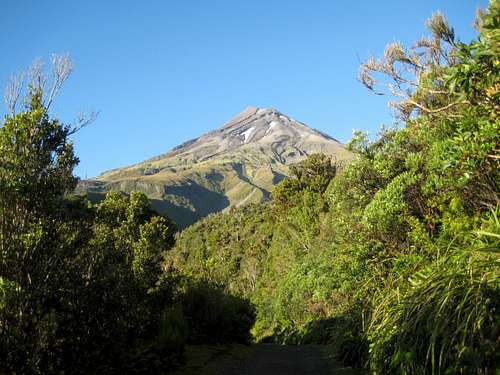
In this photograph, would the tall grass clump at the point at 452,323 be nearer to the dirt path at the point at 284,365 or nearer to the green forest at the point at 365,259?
the green forest at the point at 365,259

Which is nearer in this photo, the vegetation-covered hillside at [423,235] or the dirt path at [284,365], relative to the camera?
the vegetation-covered hillside at [423,235]

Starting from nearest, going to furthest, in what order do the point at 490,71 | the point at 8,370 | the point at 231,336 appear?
the point at 490,71
the point at 8,370
the point at 231,336

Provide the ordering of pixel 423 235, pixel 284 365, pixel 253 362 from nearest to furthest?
pixel 423 235
pixel 284 365
pixel 253 362

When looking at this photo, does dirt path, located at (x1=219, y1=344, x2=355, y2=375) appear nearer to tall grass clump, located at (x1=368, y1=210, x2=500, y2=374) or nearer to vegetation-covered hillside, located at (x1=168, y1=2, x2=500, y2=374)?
vegetation-covered hillside, located at (x1=168, y1=2, x2=500, y2=374)

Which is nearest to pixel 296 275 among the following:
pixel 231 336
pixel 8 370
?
pixel 231 336

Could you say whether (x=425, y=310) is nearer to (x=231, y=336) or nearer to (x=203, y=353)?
(x=203, y=353)

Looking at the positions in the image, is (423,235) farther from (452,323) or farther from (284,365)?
(452,323)

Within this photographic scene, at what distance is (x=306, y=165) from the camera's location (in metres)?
42.5

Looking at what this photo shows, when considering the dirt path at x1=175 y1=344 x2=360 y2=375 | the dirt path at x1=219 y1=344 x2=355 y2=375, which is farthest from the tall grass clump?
the dirt path at x1=219 y1=344 x2=355 y2=375

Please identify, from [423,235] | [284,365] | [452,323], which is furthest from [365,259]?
[452,323]

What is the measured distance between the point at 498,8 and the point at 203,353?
8.55m

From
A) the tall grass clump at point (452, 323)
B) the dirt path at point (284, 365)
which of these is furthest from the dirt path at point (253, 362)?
the tall grass clump at point (452, 323)

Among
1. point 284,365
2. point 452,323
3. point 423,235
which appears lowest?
point 284,365

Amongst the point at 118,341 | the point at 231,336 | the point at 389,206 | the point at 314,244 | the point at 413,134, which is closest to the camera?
the point at 118,341
